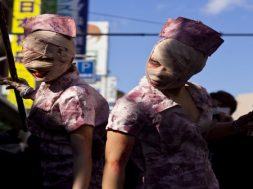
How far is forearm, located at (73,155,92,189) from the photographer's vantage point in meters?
2.47

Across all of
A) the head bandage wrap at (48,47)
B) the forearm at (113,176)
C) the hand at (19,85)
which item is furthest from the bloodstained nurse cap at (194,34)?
the hand at (19,85)

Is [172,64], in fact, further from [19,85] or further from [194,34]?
[19,85]

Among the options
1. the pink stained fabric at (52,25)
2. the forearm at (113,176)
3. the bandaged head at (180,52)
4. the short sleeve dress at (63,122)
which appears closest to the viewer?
the forearm at (113,176)

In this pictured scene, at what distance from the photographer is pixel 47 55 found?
2686 millimetres

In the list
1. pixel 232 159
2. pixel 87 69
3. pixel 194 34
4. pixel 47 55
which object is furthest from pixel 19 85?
pixel 87 69

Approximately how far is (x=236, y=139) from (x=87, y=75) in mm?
14489

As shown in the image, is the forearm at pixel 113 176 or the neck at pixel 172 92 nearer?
the forearm at pixel 113 176

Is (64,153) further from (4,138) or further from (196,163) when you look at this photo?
(4,138)

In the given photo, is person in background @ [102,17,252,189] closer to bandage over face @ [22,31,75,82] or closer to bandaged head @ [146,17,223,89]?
bandaged head @ [146,17,223,89]

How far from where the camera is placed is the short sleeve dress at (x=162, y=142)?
8.11ft

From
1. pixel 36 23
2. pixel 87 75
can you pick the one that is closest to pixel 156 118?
pixel 36 23

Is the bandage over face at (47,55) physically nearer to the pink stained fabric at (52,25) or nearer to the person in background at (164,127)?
the pink stained fabric at (52,25)

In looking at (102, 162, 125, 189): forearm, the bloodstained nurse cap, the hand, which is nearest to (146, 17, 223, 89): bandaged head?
the bloodstained nurse cap

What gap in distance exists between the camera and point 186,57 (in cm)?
252
